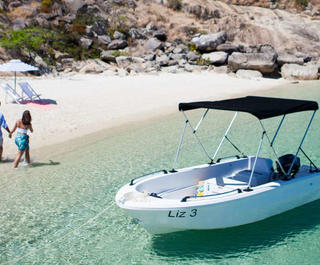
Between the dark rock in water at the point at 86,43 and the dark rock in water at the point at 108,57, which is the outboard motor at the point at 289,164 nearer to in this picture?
the dark rock in water at the point at 108,57

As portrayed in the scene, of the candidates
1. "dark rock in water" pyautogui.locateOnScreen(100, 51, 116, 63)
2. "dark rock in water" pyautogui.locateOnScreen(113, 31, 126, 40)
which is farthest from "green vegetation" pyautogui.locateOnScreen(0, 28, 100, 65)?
"dark rock in water" pyautogui.locateOnScreen(113, 31, 126, 40)

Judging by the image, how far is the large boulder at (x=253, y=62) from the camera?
100ft

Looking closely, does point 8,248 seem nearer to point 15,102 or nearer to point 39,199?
point 39,199

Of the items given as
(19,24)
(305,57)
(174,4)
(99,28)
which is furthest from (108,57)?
(305,57)

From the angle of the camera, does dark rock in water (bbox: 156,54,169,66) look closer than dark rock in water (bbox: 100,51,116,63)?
Yes

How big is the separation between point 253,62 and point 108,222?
84.7 ft

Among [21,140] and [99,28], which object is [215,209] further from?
[99,28]

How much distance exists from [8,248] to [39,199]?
214 cm

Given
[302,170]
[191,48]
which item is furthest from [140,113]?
[191,48]

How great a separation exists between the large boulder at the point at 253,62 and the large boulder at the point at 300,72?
3.66ft

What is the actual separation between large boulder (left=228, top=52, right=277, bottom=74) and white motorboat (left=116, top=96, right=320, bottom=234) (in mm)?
23153

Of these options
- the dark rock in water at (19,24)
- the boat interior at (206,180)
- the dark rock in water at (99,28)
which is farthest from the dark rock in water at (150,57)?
the boat interior at (206,180)

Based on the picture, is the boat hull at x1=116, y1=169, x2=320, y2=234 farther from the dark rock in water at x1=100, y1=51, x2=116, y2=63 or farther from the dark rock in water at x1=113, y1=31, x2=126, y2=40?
the dark rock in water at x1=113, y1=31, x2=126, y2=40

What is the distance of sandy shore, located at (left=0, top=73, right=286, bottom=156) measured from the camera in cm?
1483
